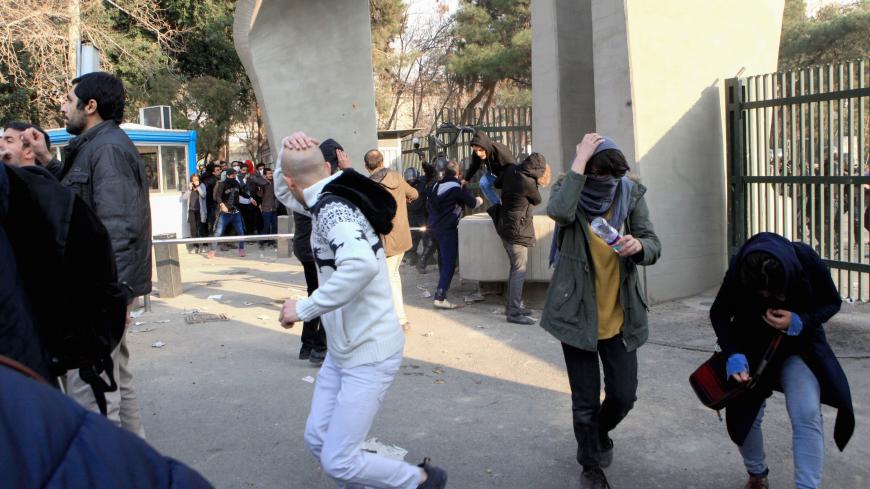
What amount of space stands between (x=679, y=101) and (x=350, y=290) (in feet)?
20.5

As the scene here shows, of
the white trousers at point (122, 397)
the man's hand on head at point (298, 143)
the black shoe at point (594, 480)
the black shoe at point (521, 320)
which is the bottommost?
the black shoe at point (594, 480)

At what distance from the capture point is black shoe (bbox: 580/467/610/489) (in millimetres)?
3959

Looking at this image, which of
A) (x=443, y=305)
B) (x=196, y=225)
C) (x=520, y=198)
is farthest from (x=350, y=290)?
(x=196, y=225)

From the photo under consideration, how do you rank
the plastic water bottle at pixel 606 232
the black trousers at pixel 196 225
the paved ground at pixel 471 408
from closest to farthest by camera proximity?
the plastic water bottle at pixel 606 232 → the paved ground at pixel 471 408 → the black trousers at pixel 196 225

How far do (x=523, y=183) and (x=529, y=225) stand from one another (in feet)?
1.53

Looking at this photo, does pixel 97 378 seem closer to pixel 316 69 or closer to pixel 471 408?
pixel 471 408

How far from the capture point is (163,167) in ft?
63.0

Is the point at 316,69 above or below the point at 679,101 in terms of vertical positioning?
above

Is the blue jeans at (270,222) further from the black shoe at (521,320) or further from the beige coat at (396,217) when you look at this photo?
the black shoe at (521,320)

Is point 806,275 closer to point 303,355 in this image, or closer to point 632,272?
point 632,272

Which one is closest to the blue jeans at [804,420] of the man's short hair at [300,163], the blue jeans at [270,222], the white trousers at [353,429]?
the white trousers at [353,429]

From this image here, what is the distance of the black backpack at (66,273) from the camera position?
8.40 ft

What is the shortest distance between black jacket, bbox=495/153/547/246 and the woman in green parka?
3808 mm

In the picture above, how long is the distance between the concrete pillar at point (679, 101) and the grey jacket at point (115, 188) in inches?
216
